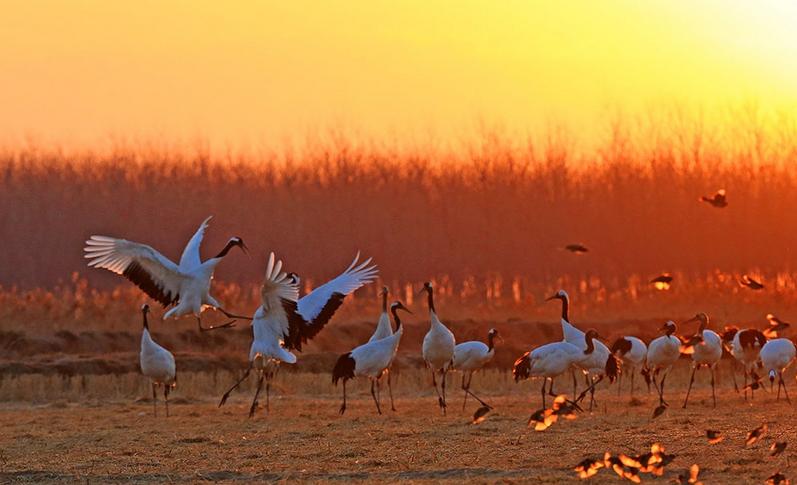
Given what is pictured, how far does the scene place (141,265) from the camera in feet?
49.8

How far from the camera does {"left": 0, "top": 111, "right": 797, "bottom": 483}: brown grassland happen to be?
1218 cm

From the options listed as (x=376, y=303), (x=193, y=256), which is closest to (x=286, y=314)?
(x=193, y=256)

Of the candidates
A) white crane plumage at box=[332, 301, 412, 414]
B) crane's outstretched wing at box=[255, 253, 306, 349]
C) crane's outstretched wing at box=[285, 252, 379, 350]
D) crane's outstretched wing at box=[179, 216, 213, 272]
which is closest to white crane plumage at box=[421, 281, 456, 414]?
white crane plumage at box=[332, 301, 412, 414]

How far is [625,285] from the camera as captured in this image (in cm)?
3512

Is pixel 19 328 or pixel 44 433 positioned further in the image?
Answer: pixel 19 328

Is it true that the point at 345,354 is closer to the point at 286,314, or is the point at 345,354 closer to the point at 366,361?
the point at 366,361

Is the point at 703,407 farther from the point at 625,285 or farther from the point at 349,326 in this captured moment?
the point at 625,285

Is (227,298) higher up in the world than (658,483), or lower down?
higher up

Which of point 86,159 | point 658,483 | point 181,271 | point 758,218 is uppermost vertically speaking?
point 86,159

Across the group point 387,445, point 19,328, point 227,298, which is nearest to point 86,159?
point 227,298

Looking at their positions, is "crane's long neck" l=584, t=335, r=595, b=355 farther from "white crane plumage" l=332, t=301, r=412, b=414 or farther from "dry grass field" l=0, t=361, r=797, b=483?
"white crane plumage" l=332, t=301, r=412, b=414

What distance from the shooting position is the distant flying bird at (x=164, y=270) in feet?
49.0

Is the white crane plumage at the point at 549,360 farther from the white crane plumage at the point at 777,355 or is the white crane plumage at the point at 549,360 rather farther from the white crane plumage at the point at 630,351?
the white crane plumage at the point at 777,355

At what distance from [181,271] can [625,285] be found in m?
21.5
